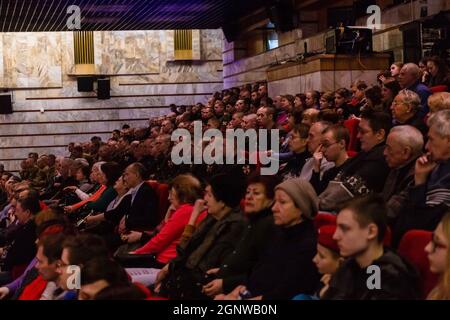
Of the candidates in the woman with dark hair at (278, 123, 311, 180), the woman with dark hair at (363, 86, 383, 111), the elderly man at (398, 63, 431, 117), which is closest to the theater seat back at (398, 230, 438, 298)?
the woman with dark hair at (278, 123, 311, 180)

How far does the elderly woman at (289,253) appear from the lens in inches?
151

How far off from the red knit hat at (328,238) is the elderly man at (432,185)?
1.03ft

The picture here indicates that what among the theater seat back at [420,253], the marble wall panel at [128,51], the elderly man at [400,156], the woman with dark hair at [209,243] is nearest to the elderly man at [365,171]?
the elderly man at [400,156]

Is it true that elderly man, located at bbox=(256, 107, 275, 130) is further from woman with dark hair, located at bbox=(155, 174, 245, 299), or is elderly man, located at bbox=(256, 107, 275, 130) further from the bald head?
woman with dark hair, located at bbox=(155, 174, 245, 299)

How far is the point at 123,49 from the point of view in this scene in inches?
803

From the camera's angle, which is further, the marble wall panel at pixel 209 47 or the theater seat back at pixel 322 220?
the marble wall panel at pixel 209 47

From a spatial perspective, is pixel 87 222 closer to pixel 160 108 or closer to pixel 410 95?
pixel 410 95

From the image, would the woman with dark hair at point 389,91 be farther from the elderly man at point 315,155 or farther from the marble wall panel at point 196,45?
the marble wall panel at point 196,45

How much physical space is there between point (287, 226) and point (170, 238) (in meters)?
1.66

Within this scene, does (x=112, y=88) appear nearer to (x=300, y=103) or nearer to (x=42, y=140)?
(x=42, y=140)

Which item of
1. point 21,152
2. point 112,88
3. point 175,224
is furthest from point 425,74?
point 21,152

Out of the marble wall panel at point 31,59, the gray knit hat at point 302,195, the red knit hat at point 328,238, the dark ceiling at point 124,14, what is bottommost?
the red knit hat at point 328,238

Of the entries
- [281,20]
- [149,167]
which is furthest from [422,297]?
[281,20]

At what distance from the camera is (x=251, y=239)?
4402mm
